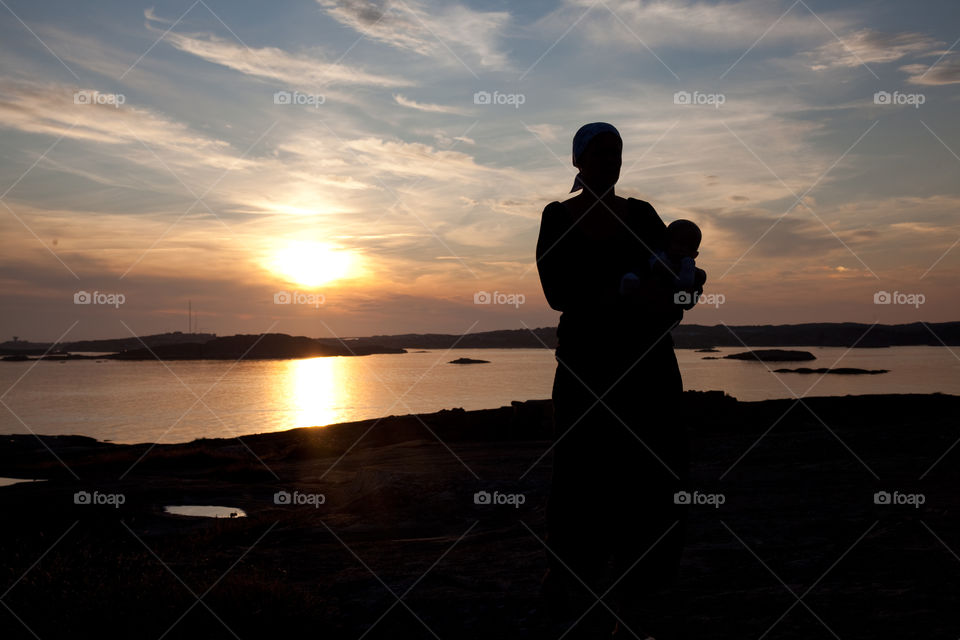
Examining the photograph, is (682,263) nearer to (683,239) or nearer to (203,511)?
(683,239)

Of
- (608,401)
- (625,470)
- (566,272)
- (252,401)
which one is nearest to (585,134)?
(566,272)

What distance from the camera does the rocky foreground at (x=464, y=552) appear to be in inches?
179

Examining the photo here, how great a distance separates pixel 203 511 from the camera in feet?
46.3

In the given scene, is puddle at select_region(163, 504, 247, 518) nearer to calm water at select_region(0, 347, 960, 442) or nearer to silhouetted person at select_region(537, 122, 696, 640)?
silhouetted person at select_region(537, 122, 696, 640)

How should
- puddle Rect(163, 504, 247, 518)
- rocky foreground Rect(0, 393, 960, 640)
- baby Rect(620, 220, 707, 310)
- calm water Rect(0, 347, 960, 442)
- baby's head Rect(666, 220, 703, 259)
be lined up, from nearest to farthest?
baby Rect(620, 220, 707, 310) < baby's head Rect(666, 220, 703, 259) < rocky foreground Rect(0, 393, 960, 640) < puddle Rect(163, 504, 247, 518) < calm water Rect(0, 347, 960, 442)

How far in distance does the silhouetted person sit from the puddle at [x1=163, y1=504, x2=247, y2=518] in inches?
439

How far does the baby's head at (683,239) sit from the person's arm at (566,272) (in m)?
0.31

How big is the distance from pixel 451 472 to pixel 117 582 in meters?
9.14

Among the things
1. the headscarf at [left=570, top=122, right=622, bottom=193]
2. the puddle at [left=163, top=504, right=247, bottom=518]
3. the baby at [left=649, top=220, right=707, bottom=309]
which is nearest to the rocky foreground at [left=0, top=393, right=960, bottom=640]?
the puddle at [left=163, top=504, right=247, bottom=518]

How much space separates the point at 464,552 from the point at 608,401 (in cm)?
397

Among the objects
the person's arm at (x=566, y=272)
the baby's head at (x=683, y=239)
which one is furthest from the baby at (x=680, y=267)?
the person's arm at (x=566, y=272)

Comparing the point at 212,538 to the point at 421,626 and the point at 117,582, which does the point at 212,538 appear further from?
the point at 421,626

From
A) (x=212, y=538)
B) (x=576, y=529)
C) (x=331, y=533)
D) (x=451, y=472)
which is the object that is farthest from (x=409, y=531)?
(x=576, y=529)

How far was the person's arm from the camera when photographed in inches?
139
